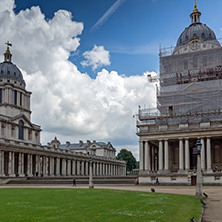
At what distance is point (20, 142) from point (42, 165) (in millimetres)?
14308

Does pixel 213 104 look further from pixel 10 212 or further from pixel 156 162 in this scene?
pixel 10 212

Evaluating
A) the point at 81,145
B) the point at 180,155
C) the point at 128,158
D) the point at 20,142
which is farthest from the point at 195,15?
the point at 128,158

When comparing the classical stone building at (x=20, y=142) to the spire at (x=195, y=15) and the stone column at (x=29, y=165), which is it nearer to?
the stone column at (x=29, y=165)

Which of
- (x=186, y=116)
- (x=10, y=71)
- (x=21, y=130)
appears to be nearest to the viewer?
(x=186, y=116)

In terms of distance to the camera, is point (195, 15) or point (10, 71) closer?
point (10, 71)

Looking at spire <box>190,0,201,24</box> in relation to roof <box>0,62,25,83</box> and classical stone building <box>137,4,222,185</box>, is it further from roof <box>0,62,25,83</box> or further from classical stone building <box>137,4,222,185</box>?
roof <box>0,62,25,83</box>

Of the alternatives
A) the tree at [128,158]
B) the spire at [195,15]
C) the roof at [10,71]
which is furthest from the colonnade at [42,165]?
the spire at [195,15]

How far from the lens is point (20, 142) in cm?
7988

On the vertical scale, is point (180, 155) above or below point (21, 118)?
below

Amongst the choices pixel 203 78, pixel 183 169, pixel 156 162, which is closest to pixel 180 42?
pixel 203 78

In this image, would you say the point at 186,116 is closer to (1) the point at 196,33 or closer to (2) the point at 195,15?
(1) the point at 196,33

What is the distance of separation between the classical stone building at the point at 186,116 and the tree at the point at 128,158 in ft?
340

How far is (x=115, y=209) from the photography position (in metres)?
19.8

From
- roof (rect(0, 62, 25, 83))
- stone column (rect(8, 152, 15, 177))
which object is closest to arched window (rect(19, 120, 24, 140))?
roof (rect(0, 62, 25, 83))
